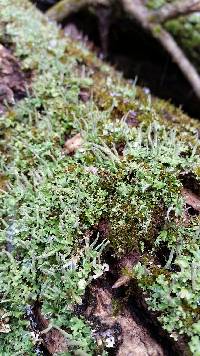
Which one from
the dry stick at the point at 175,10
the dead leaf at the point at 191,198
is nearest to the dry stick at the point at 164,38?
the dry stick at the point at 175,10

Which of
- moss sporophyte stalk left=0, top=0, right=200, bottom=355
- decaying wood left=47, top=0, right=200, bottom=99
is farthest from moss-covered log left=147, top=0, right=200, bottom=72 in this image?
moss sporophyte stalk left=0, top=0, right=200, bottom=355

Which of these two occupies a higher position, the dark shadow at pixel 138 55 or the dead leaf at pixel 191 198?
the dead leaf at pixel 191 198

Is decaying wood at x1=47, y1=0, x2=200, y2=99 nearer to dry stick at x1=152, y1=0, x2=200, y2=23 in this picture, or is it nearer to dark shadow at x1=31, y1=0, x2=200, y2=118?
dry stick at x1=152, y1=0, x2=200, y2=23

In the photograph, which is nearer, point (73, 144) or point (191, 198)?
point (191, 198)

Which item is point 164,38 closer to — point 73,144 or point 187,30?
point 187,30

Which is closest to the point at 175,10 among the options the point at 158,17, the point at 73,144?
the point at 158,17

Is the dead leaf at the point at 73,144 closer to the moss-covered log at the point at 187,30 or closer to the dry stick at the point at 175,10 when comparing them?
the dry stick at the point at 175,10

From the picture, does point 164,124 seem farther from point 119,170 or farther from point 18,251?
point 18,251
